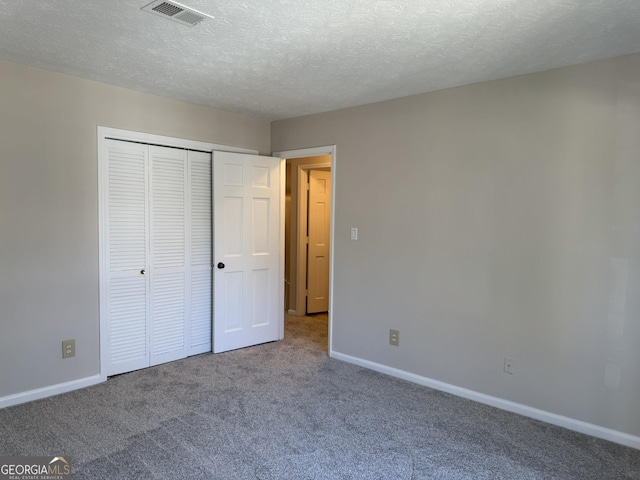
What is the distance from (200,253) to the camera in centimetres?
418

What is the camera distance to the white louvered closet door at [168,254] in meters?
3.80

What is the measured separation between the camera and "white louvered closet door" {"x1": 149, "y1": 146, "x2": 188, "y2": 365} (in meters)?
3.80

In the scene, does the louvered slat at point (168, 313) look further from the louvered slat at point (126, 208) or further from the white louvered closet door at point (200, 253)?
the louvered slat at point (126, 208)

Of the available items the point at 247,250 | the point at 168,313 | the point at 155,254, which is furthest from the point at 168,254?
the point at 247,250

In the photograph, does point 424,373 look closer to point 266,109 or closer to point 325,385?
point 325,385

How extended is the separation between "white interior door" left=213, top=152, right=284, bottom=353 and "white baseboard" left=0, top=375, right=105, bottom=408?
3.80ft

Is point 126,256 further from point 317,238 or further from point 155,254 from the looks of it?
point 317,238

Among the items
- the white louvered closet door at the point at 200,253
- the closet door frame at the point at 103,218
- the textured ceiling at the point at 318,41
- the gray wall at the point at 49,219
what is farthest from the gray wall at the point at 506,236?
the gray wall at the point at 49,219

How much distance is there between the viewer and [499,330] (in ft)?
10.2

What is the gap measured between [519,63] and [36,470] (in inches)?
150

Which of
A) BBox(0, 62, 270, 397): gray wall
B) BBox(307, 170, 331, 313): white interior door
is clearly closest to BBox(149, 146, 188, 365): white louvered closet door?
BBox(0, 62, 270, 397): gray wall

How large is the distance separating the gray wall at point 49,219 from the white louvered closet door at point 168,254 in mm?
476

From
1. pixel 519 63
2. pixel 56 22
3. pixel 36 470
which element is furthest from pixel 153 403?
pixel 519 63

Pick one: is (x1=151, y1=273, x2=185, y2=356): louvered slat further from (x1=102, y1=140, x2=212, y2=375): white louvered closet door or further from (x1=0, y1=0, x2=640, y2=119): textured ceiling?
(x1=0, y1=0, x2=640, y2=119): textured ceiling
